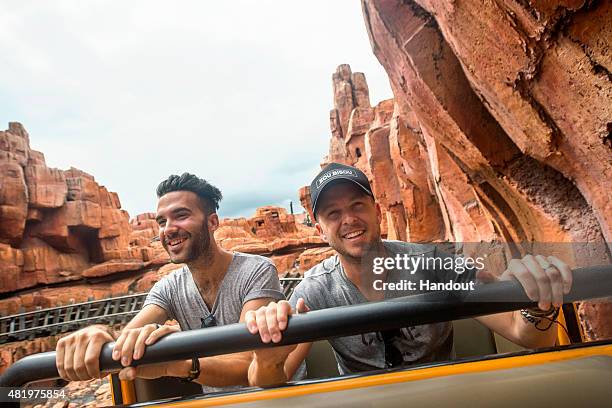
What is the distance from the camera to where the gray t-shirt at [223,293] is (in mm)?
1046

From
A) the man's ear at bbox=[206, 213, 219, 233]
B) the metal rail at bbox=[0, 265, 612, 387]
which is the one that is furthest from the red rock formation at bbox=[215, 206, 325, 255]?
the metal rail at bbox=[0, 265, 612, 387]

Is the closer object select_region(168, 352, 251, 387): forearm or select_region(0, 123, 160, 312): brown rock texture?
select_region(168, 352, 251, 387): forearm

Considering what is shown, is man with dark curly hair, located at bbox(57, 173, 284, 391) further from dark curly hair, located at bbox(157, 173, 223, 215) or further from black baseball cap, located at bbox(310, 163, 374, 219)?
black baseball cap, located at bbox(310, 163, 374, 219)

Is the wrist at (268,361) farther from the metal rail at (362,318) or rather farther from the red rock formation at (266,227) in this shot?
the red rock formation at (266,227)

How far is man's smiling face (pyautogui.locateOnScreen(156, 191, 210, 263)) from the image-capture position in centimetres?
109

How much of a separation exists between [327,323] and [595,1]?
5.62 ft

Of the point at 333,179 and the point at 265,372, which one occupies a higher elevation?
the point at 333,179

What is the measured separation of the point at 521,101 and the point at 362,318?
189 cm

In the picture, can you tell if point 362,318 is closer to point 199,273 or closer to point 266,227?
point 199,273

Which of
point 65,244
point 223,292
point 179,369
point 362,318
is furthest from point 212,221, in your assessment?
point 65,244

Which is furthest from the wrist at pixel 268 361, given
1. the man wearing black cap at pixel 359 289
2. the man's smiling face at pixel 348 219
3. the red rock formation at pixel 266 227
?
the red rock formation at pixel 266 227

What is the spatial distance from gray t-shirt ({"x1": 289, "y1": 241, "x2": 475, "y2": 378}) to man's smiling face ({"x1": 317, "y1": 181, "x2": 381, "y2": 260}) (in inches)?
3.5

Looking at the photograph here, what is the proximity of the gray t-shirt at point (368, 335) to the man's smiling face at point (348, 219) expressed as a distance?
0.29 feet

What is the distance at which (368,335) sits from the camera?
0.93 m
